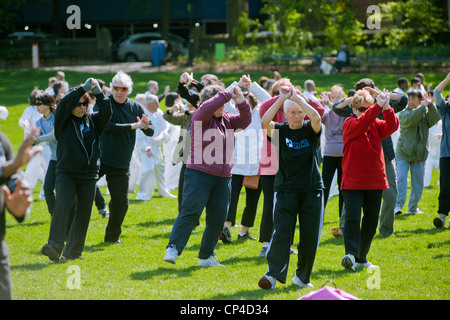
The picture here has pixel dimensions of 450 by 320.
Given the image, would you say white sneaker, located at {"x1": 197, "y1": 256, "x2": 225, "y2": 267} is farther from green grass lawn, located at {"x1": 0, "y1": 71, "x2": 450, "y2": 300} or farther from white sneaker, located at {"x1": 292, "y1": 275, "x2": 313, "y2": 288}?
white sneaker, located at {"x1": 292, "y1": 275, "x2": 313, "y2": 288}

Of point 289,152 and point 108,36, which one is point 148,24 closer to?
point 108,36

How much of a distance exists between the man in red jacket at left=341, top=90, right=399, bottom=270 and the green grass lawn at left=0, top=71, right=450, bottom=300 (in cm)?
39

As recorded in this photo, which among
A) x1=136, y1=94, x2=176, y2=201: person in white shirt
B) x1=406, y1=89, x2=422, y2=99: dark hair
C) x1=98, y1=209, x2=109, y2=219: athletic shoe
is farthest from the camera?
x1=136, y1=94, x2=176, y2=201: person in white shirt

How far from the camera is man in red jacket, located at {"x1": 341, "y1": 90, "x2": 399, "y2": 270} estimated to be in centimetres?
724

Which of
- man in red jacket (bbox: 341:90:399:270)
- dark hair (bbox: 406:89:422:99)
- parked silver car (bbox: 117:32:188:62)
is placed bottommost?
man in red jacket (bbox: 341:90:399:270)

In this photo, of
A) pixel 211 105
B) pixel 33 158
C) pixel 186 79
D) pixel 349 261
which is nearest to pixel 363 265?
pixel 349 261

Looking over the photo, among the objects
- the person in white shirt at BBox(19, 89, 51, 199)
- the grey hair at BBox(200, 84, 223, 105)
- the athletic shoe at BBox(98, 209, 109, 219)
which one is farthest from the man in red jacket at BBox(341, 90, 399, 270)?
the person in white shirt at BBox(19, 89, 51, 199)

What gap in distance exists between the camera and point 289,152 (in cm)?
646

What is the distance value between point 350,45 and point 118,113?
72.5ft

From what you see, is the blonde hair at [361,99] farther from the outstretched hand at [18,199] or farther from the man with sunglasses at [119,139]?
the outstretched hand at [18,199]

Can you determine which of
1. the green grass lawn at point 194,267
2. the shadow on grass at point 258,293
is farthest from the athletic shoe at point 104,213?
the shadow on grass at point 258,293

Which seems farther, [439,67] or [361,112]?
[439,67]

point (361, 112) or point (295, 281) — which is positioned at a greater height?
point (361, 112)
